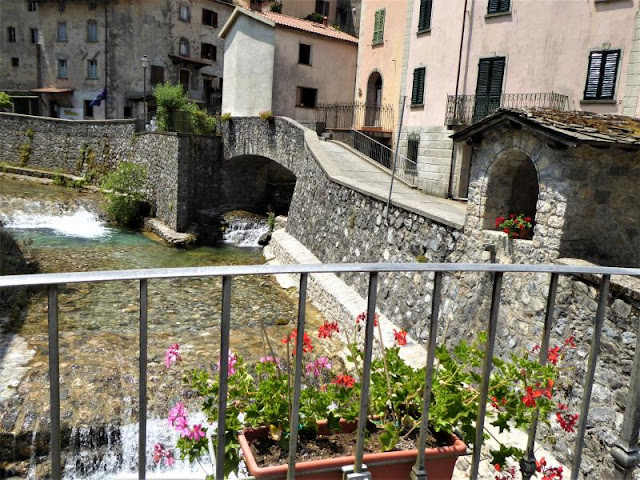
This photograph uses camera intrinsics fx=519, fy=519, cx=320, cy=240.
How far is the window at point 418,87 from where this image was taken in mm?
18438

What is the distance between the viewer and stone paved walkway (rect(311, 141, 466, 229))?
40.8 ft

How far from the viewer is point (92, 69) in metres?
33.5

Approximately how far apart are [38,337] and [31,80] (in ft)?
113

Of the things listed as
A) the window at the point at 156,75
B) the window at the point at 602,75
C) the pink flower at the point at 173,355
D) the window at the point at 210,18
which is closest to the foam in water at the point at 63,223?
the window at the point at 156,75

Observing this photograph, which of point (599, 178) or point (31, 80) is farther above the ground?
point (31, 80)

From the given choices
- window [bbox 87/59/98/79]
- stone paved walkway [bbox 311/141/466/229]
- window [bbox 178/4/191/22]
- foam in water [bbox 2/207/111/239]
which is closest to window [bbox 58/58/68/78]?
window [bbox 87/59/98/79]

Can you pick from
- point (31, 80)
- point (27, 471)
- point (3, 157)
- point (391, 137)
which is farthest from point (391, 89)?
point (31, 80)

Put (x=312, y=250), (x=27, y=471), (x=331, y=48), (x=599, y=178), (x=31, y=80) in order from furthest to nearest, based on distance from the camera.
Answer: (x=31, y=80)
(x=331, y=48)
(x=312, y=250)
(x=599, y=178)
(x=27, y=471)

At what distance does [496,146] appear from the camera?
788cm

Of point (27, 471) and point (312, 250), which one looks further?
point (312, 250)

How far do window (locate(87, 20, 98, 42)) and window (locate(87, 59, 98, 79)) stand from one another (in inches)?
52.6

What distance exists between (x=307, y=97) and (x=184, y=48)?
48.1 ft

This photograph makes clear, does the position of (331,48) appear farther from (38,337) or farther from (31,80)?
(31,80)

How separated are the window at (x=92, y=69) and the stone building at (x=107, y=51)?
0.21 feet
